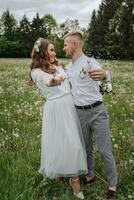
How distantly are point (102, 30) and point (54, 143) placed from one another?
70198 millimetres

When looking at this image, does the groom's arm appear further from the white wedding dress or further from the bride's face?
the bride's face

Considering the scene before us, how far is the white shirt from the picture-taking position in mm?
6777

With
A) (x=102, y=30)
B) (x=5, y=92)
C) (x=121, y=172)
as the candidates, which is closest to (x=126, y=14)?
(x=102, y=30)

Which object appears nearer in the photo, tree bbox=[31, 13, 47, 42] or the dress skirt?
the dress skirt

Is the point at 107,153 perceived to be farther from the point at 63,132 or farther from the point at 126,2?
the point at 126,2

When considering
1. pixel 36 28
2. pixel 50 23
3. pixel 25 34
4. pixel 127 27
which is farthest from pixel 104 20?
pixel 50 23

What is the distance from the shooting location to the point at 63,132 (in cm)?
692

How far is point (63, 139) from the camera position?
693cm

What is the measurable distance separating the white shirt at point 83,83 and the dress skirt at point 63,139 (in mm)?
180

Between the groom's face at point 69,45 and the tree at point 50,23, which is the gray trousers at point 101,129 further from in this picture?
the tree at point 50,23

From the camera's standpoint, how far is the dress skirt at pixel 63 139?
692 cm

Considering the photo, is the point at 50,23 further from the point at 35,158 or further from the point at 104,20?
the point at 35,158

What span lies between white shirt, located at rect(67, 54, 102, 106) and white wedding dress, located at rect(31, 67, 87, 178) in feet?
0.47

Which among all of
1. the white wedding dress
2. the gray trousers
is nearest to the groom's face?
the white wedding dress
